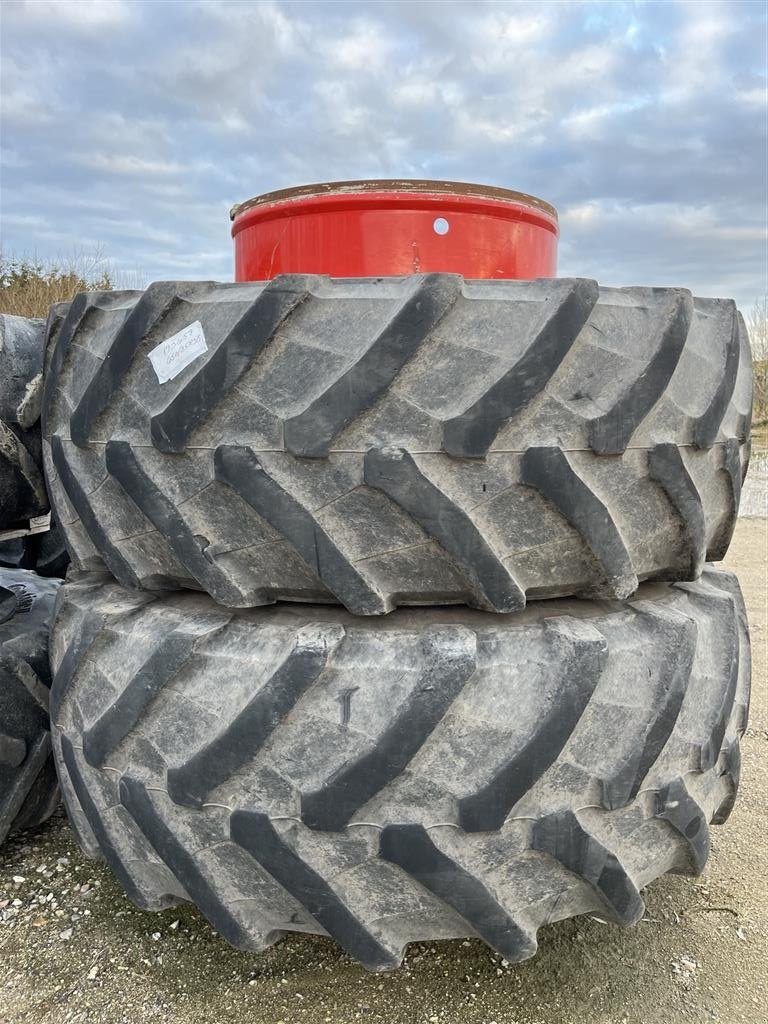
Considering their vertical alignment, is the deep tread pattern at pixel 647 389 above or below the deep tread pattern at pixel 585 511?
above

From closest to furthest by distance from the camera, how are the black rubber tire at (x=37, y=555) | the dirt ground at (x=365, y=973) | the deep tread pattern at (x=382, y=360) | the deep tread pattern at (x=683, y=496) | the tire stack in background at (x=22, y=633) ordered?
1. the deep tread pattern at (x=382, y=360)
2. the deep tread pattern at (x=683, y=496)
3. the dirt ground at (x=365, y=973)
4. the tire stack in background at (x=22, y=633)
5. the black rubber tire at (x=37, y=555)

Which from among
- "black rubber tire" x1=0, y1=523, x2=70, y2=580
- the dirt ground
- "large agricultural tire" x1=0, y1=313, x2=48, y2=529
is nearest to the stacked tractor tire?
the dirt ground

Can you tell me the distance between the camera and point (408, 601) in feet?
3.60

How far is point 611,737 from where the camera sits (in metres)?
1.09

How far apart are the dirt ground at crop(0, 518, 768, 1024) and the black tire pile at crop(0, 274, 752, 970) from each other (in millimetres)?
189

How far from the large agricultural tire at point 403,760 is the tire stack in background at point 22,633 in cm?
45

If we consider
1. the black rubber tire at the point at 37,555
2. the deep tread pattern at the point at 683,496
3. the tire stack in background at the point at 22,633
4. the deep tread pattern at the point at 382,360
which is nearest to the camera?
the deep tread pattern at the point at 382,360

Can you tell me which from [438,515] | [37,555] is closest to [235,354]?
[438,515]

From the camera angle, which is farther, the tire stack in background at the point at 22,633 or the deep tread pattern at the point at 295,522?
the tire stack in background at the point at 22,633

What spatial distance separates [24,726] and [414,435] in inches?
43.2

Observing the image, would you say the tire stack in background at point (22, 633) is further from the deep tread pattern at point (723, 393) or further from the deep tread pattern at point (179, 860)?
the deep tread pattern at point (723, 393)

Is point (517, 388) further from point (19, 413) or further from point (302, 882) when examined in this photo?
point (19, 413)

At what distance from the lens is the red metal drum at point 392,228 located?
1447 millimetres

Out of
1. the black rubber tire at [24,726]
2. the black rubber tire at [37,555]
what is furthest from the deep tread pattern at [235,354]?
the black rubber tire at [37,555]
